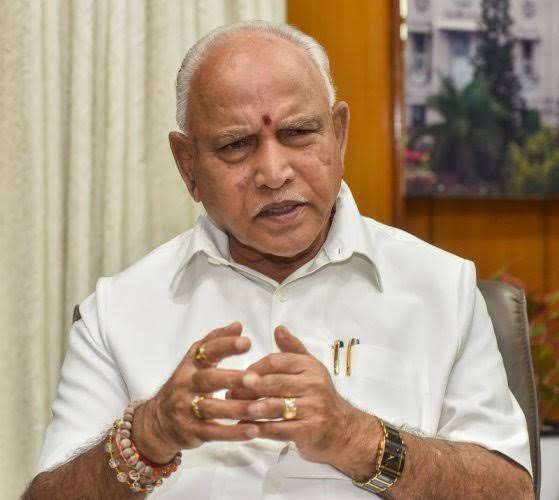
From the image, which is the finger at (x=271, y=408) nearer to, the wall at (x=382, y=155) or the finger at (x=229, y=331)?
the finger at (x=229, y=331)

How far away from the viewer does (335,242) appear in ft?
5.96

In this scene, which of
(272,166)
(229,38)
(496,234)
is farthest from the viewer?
(496,234)

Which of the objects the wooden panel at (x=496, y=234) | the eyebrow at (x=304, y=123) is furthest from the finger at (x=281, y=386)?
the wooden panel at (x=496, y=234)

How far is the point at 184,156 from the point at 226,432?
74 centimetres

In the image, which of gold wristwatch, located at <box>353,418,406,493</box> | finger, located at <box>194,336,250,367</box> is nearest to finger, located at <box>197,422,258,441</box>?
finger, located at <box>194,336,250,367</box>

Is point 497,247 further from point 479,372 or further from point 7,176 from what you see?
point 7,176

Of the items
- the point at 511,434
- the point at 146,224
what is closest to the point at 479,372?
the point at 511,434

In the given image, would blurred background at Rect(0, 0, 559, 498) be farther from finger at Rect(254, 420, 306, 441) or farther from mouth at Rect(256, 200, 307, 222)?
finger at Rect(254, 420, 306, 441)

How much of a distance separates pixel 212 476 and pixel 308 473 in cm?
20

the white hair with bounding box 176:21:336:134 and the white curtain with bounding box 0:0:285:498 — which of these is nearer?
the white hair with bounding box 176:21:336:134

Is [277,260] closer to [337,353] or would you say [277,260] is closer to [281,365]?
[337,353]

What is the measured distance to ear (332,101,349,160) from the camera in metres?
1.86

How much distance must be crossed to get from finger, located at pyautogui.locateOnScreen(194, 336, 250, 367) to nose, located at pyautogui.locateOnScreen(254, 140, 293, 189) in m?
0.43

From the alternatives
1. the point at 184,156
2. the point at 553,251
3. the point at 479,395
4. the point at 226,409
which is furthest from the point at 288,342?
the point at 553,251
